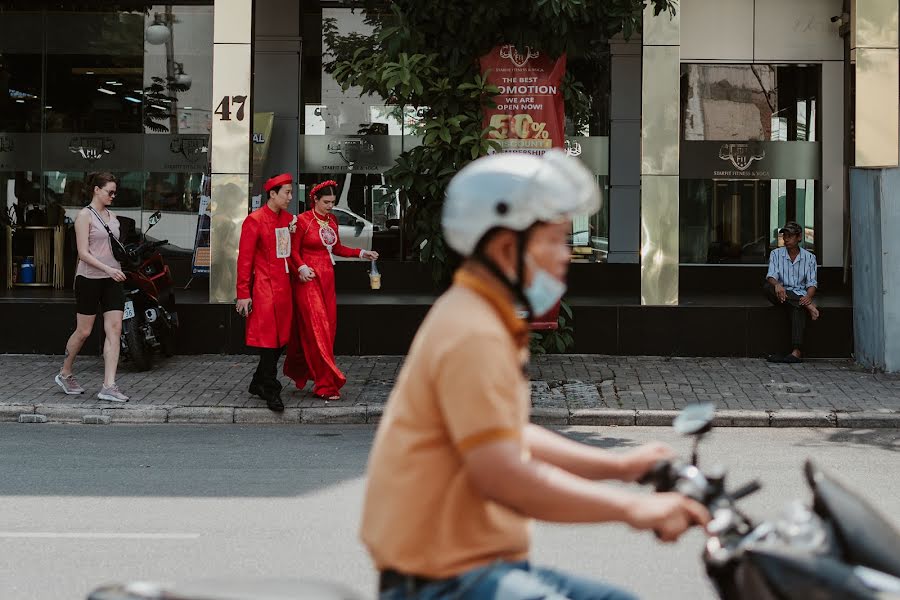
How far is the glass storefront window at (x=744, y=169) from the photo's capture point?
18.3 metres

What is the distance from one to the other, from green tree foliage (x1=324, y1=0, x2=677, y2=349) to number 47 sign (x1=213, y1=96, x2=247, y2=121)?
2.93 m

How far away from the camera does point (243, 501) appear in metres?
7.46

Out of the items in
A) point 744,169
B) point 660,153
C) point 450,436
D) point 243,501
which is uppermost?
point 744,169

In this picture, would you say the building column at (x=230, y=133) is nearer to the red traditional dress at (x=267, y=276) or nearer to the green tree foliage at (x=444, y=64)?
the green tree foliage at (x=444, y=64)

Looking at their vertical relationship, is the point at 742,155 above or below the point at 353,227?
above

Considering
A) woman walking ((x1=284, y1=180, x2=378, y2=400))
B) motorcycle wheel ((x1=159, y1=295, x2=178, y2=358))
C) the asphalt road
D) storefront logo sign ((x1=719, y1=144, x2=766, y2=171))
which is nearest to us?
the asphalt road

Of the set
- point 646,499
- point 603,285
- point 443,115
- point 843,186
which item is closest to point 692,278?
point 603,285

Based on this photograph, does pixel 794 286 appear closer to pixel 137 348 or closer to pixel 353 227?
pixel 353 227

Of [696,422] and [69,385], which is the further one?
[69,385]

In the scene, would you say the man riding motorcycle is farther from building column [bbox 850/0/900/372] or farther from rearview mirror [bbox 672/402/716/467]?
building column [bbox 850/0/900/372]

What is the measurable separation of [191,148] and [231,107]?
4507mm

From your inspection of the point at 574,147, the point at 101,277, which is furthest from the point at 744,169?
the point at 101,277

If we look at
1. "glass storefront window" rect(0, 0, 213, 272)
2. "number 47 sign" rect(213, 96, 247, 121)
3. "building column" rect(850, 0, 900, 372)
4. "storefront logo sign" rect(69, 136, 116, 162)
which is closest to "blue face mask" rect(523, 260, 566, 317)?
"building column" rect(850, 0, 900, 372)

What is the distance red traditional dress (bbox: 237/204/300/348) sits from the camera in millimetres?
10594
